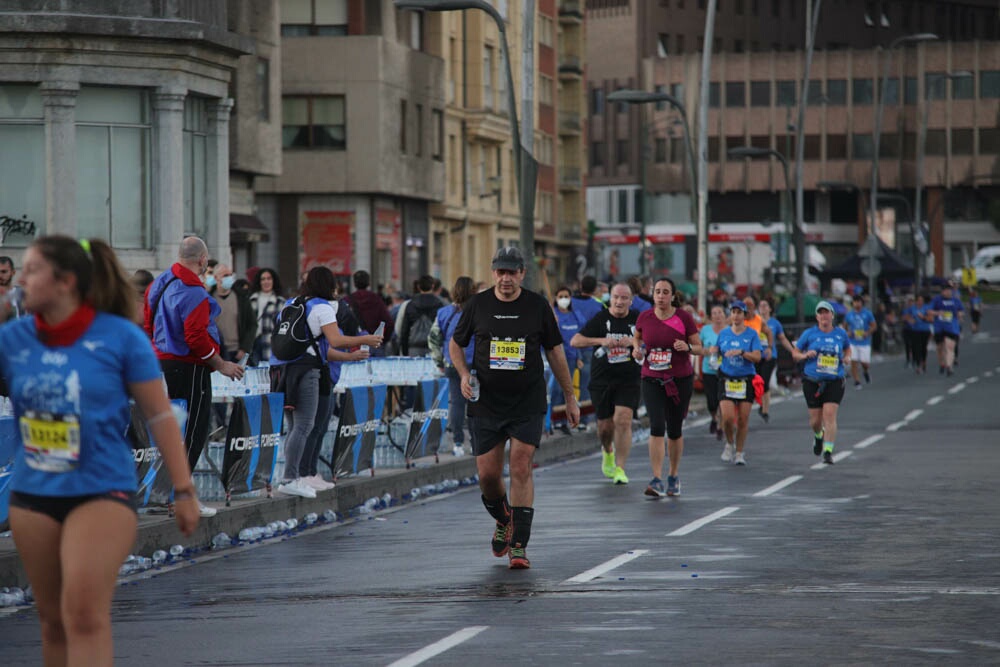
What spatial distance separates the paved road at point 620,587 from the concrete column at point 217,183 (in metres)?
13.5

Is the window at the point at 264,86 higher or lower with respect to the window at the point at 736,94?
lower

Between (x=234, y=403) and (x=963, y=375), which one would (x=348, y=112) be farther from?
(x=234, y=403)

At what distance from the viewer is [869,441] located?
25.4m

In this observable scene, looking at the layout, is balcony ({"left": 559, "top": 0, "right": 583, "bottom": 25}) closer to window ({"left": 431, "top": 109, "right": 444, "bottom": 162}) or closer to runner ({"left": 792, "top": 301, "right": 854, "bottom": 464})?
window ({"left": 431, "top": 109, "right": 444, "bottom": 162})

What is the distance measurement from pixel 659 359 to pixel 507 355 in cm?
551

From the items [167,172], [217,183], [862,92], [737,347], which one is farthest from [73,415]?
[862,92]

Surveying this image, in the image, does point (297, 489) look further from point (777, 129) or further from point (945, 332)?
point (777, 129)

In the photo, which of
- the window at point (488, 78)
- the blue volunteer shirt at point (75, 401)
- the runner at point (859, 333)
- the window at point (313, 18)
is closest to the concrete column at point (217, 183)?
the runner at point (859, 333)

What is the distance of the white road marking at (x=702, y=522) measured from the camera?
47.6ft

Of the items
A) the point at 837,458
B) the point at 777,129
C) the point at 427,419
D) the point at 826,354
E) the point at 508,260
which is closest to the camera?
the point at 508,260

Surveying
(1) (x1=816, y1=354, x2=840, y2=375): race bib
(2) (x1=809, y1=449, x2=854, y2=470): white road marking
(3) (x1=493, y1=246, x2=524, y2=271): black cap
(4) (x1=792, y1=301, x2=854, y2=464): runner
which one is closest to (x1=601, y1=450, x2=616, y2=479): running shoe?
(2) (x1=809, y1=449, x2=854, y2=470): white road marking

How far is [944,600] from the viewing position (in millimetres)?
10711

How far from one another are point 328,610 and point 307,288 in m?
5.95

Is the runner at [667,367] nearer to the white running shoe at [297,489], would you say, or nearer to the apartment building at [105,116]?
the white running shoe at [297,489]
